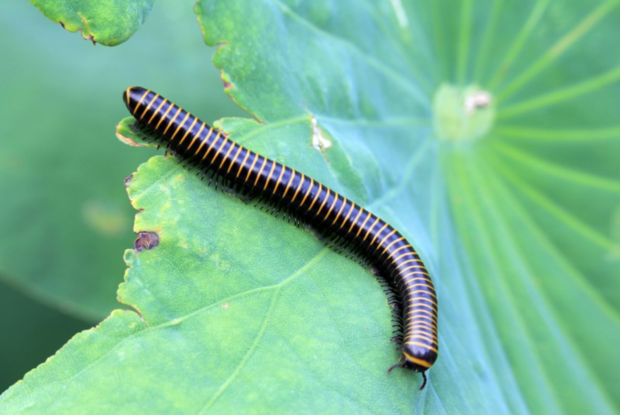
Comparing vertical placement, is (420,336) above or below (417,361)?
above

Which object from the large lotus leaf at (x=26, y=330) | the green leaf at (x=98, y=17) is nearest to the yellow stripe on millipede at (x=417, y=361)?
the green leaf at (x=98, y=17)

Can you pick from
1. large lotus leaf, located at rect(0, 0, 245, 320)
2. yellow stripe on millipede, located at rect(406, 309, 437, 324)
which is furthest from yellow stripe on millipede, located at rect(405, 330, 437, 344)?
large lotus leaf, located at rect(0, 0, 245, 320)

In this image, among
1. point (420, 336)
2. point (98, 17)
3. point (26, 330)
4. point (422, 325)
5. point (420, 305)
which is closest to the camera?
point (98, 17)

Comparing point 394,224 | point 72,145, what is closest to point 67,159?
point 72,145

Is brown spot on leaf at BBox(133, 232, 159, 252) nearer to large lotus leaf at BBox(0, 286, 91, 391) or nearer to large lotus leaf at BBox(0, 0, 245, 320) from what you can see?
large lotus leaf at BBox(0, 0, 245, 320)

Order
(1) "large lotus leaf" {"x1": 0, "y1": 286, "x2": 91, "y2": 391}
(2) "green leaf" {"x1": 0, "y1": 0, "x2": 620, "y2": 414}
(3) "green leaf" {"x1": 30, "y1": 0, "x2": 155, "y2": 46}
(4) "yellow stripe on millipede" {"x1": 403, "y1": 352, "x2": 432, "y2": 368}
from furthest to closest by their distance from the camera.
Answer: (1) "large lotus leaf" {"x1": 0, "y1": 286, "x2": 91, "y2": 391} → (4) "yellow stripe on millipede" {"x1": 403, "y1": 352, "x2": 432, "y2": 368} → (2) "green leaf" {"x1": 0, "y1": 0, "x2": 620, "y2": 414} → (3) "green leaf" {"x1": 30, "y1": 0, "x2": 155, "y2": 46}

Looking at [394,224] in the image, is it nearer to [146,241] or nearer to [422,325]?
[422,325]
